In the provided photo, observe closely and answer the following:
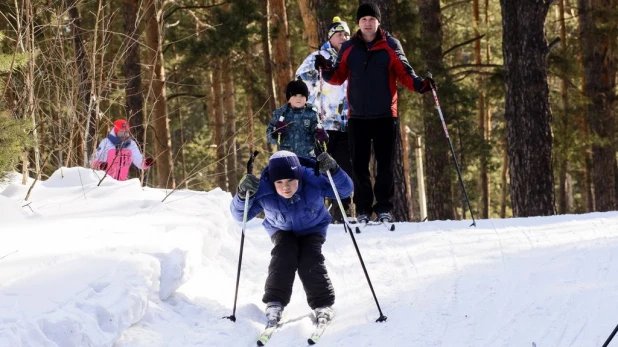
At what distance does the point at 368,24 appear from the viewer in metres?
6.98

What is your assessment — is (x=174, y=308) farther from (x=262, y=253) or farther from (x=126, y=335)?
(x=262, y=253)

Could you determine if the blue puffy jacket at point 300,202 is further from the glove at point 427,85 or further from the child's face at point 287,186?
the glove at point 427,85

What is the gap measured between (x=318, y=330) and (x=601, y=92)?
14.0m

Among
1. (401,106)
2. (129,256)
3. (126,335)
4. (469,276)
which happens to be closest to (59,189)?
(129,256)

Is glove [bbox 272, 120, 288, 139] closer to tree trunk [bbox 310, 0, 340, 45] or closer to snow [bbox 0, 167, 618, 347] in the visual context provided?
snow [bbox 0, 167, 618, 347]

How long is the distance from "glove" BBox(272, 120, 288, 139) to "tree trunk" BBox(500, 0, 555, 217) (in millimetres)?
4281

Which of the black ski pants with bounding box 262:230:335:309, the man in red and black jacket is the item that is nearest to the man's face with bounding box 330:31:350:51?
the man in red and black jacket

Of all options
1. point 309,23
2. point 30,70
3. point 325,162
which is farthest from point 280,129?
point 309,23

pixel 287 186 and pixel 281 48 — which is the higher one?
pixel 281 48

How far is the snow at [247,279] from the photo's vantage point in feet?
13.6

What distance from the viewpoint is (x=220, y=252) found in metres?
6.62

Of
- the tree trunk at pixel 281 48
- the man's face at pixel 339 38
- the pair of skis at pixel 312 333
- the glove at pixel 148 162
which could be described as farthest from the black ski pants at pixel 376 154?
the tree trunk at pixel 281 48

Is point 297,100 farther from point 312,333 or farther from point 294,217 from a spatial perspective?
point 312,333

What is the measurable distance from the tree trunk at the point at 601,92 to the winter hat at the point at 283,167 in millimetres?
12839
